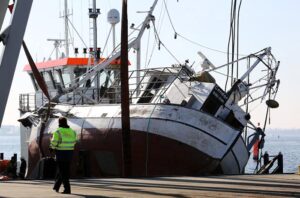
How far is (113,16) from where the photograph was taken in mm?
37344

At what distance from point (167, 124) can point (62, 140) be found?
11806 millimetres

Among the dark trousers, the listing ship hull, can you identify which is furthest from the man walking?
the listing ship hull

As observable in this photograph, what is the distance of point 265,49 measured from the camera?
29.5m

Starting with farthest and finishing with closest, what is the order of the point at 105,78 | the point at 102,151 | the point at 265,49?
the point at 105,78
the point at 265,49
the point at 102,151

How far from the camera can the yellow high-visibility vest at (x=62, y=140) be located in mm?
13695

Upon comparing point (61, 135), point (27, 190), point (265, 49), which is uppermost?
point (265, 49)

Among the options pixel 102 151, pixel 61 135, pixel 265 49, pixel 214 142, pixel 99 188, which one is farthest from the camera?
pixel 265 49

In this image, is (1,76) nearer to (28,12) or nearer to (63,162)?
(28,12)

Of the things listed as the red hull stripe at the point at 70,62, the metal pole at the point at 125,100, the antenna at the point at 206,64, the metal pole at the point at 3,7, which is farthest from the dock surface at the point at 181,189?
the red hull stripe at the point at 70,62

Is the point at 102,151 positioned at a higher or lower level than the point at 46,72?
lower

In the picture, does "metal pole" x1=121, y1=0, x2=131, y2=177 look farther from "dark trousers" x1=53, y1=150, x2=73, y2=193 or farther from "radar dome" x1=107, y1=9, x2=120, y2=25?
"radar dome" x1=107, y1=9, x2=120, y2=25

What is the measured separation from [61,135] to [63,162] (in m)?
0.52

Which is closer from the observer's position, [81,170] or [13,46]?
[13,46]

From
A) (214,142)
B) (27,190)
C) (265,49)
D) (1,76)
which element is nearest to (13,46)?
(1,76)
